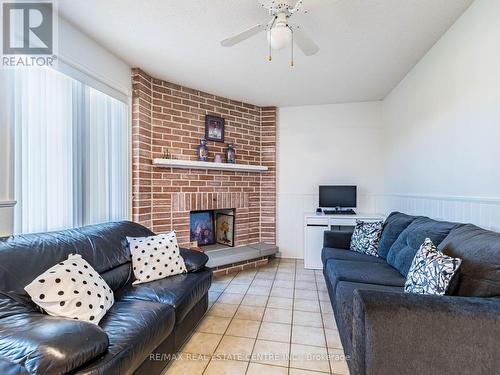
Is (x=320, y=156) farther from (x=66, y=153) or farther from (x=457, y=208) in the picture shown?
(x=66, y=153)

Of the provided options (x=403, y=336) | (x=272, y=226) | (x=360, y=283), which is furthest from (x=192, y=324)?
(x=272, y=226)

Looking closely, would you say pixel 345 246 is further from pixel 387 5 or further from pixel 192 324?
pixel 387 5

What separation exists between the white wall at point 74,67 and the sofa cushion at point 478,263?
8.65 feet

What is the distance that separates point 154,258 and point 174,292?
41 centimetres

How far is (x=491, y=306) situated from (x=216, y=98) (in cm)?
362

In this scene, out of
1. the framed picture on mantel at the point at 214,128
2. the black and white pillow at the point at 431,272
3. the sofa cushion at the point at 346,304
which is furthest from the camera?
the framed picture on mantel at the point at 214,128

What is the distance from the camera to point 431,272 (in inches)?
55.0

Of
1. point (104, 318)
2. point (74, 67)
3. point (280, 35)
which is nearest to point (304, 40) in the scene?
point (280, 35)

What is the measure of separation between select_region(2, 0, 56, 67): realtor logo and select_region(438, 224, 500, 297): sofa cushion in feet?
9.77

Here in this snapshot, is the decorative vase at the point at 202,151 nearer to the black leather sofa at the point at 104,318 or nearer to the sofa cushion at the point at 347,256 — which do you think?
the black leather sofa at the point at 104,318

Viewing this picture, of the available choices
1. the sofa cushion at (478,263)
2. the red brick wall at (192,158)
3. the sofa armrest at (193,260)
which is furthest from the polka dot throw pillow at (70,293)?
the sofa cushion at (478,263)

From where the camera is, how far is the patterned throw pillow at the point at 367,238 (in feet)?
9.20

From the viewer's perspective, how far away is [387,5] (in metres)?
1.90

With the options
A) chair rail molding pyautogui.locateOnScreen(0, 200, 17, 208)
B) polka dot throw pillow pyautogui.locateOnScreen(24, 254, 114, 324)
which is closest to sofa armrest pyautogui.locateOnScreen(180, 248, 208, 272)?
polka dot throw pillow pyautogui.locateOnScreen(24, 254, 114, 324)
